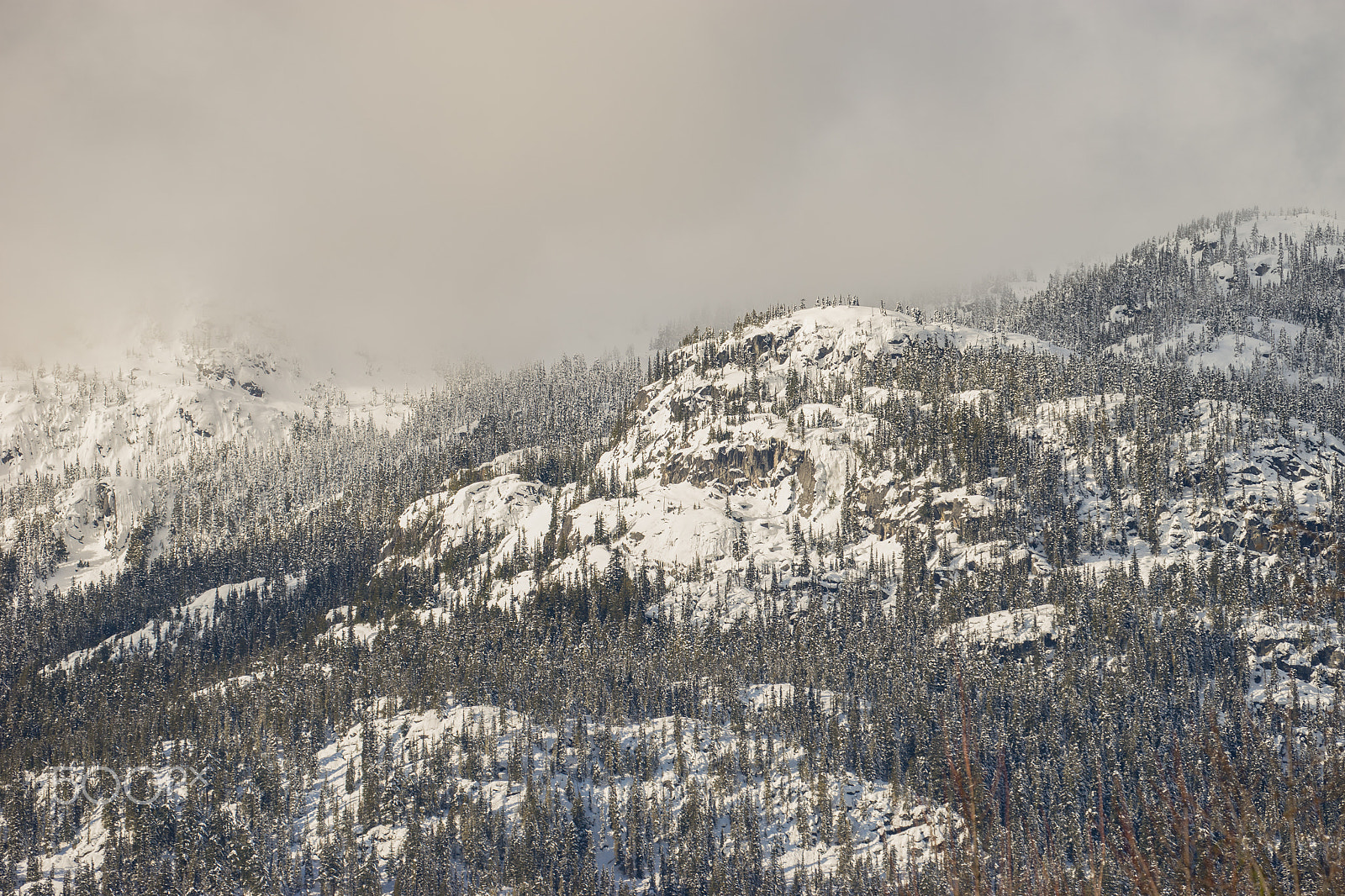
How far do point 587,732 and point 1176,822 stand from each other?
190788 millimetres

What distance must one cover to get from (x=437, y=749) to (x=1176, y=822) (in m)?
188

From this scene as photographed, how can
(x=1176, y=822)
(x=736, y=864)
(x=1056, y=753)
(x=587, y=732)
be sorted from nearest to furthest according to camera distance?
(x=1176, y=822) → (x=736, y=864) → (x=1056, y=753) → (x=587, y=732)

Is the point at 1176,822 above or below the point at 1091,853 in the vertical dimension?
above

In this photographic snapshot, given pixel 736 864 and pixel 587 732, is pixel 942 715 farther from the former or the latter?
pixel 587 732

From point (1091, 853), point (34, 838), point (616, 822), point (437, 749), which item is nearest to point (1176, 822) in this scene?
point (1091, 853)

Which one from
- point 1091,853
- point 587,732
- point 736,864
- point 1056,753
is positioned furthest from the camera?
point 587,732

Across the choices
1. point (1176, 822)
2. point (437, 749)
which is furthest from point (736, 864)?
point (1176, 822)

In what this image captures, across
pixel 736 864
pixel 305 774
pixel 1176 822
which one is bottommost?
pixel 736 864

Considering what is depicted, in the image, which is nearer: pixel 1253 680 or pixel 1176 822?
pixel 1176 822

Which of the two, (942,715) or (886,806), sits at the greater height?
(942,715)

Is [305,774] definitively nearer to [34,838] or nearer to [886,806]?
[34,838]

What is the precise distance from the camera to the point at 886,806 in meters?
170

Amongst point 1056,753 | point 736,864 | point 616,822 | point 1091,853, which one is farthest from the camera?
point 1056,753

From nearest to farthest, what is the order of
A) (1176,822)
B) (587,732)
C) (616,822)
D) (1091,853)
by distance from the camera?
(1176,822), (1091,853), (616,822), (587,732)
